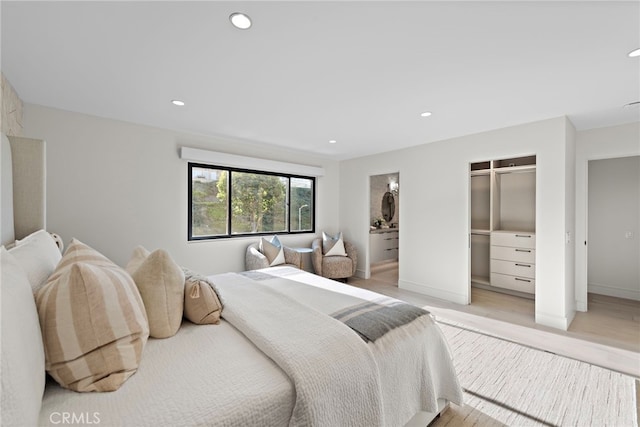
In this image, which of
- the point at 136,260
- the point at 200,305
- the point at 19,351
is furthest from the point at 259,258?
the point at 19,351

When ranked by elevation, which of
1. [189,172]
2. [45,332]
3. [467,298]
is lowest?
[467,298]

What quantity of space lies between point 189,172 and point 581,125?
5.14 metres

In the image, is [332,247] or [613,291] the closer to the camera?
[613,291]

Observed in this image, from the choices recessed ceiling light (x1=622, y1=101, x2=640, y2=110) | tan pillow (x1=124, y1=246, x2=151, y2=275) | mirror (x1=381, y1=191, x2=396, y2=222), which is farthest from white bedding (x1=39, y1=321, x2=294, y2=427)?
mirror (x1=381, y1=191, x2=396, y2=222)

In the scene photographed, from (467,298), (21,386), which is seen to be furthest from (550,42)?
(467,298)

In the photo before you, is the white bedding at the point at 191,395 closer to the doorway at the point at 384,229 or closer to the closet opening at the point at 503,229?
the closet opening at the point at 503,229

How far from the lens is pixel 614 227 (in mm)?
3979

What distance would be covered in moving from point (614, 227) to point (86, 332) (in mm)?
6128

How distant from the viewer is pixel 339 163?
18.4 feet

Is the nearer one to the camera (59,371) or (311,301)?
(59,371)

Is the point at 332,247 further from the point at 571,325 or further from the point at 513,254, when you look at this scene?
the point at 571,325

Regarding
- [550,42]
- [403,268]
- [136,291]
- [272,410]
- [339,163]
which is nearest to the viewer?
[272,410]

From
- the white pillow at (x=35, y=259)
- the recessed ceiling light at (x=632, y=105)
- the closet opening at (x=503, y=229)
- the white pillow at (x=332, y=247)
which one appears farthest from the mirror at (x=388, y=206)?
the white pillow at (x=35, y=259)

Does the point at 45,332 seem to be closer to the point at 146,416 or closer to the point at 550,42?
the point at 146,416
